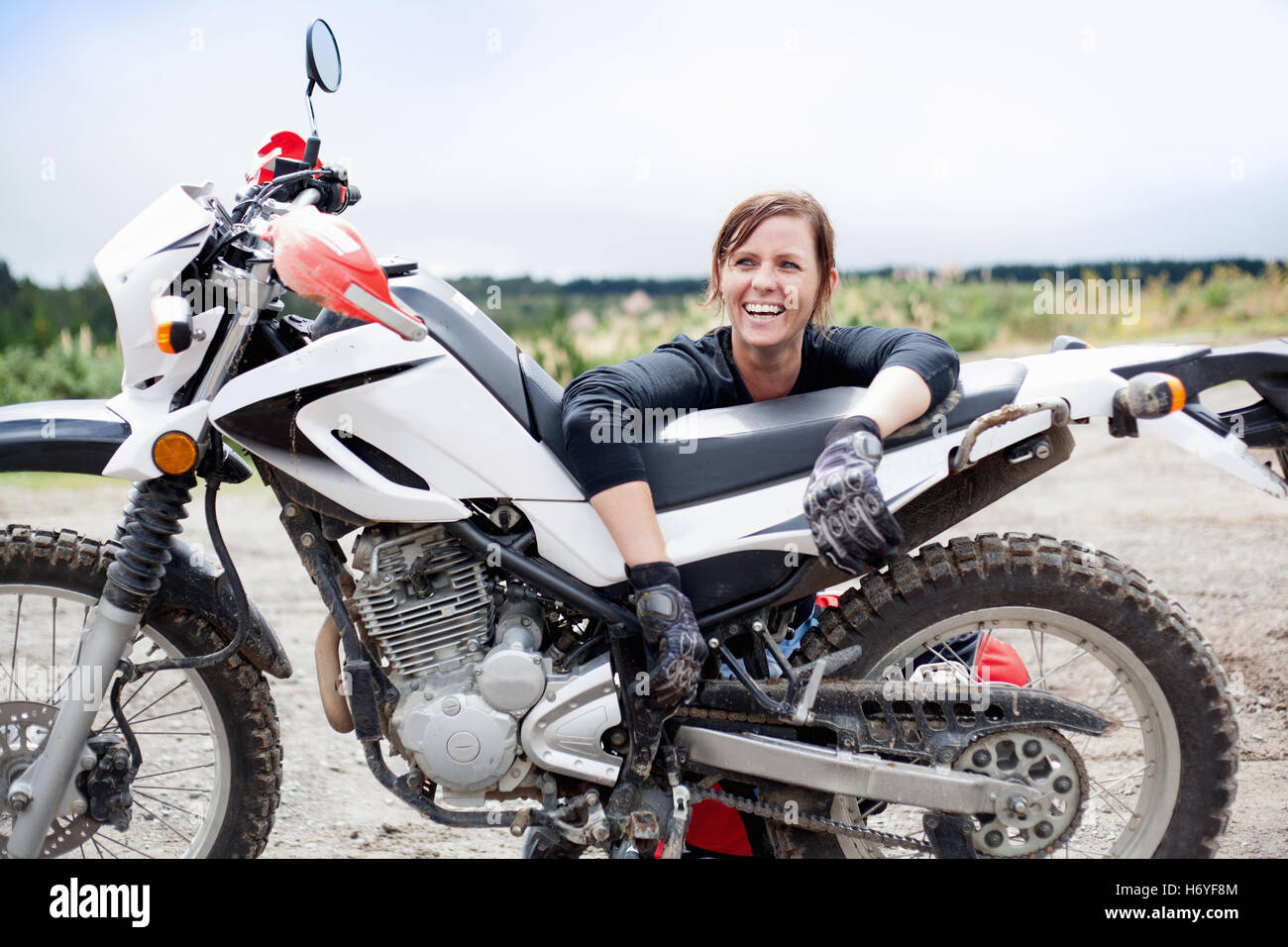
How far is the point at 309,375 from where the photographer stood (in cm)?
226

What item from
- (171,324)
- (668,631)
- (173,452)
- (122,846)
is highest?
(171,324)

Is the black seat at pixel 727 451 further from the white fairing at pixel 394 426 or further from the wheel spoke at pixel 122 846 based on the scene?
the wheel spoke at pixel 122 846

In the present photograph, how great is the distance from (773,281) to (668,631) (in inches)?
36.5

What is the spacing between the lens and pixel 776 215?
262 cm

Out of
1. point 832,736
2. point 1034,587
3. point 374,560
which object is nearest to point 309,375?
point 374,560

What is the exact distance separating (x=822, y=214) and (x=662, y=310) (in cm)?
972

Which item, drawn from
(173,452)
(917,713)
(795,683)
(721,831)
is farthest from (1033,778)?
(173,452)

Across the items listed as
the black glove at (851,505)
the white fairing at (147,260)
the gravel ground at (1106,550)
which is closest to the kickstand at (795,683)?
the black glove at (851,505)

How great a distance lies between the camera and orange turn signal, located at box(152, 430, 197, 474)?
230 centimetres

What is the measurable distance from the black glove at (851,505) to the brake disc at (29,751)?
186cm

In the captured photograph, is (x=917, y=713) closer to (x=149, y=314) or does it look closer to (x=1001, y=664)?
(x=1001, y=664)

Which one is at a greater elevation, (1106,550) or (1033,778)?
(1106,550)

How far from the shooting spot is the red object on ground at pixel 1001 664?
2822 mm

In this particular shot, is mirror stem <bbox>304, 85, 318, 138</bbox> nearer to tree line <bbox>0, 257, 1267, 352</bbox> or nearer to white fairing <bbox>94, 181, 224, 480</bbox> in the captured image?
white fairing <bbox>94, 181, 224, 480</bbox>
